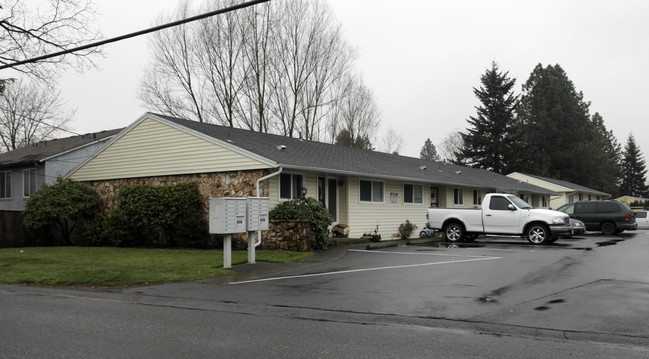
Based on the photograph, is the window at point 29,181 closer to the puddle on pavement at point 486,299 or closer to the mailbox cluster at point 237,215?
the mailbox cluster at point 237,215

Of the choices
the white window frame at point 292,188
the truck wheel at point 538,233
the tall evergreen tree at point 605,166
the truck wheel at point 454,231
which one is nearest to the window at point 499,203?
the truck wheel at point 538,233

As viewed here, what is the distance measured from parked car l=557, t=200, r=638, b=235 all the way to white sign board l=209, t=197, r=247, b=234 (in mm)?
21924

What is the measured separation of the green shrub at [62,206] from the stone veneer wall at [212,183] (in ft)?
2.79

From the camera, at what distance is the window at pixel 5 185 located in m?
31.1

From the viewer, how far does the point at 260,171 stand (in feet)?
59.4

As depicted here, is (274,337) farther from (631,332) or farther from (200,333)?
(631,332)

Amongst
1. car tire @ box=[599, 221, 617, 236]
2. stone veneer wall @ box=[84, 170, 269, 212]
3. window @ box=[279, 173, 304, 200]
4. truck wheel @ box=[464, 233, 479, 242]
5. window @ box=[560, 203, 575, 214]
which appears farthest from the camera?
window @ box=[560, 203, 575, 214]

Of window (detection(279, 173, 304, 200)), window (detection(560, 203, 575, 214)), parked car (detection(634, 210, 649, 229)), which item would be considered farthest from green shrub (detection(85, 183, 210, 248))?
parked car (detection(634, 210, 649, 229))

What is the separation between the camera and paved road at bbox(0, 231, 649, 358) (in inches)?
229

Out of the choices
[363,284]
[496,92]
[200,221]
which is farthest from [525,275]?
[496,92]

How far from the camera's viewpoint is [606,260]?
13961 mm

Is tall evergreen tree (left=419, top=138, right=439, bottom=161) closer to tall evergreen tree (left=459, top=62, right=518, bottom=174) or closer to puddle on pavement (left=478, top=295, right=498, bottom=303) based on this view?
tall evergreen tree (left=459, top=62, right=518, bottom=174)

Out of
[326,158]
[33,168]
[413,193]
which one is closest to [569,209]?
[413,193]

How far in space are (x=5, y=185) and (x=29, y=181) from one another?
2450mm
